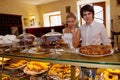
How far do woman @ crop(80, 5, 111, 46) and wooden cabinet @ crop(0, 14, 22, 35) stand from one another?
19.1ft

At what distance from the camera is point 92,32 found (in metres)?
2.17

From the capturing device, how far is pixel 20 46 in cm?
160

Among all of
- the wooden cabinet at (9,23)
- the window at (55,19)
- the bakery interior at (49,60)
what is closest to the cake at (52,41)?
the bakery interior at (49,60)

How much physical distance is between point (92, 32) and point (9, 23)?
20.0 ft

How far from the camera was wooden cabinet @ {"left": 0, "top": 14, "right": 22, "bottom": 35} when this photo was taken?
7184mm

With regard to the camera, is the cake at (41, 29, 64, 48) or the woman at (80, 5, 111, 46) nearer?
the cake at (41, 29, 64, 48)

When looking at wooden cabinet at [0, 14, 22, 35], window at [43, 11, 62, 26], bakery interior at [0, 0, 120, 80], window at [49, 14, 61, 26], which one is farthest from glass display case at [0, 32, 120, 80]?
window at [43, 11, 62, 26]

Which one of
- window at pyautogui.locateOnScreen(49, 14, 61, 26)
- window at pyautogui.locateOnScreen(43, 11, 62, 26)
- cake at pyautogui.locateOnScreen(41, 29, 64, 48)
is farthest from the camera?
window at pyautogui.locateOnScreen(43, 11, 62, 26)

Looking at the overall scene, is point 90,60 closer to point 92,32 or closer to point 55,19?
point 92,32

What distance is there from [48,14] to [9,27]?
331cm

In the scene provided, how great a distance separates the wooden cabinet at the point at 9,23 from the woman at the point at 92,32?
5.83m

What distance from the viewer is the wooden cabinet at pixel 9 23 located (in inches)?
283

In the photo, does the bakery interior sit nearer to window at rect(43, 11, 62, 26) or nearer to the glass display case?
A: the glass display case

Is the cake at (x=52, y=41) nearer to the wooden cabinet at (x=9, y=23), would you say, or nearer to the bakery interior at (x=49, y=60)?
the bakery interior at (x=49, y=60)
